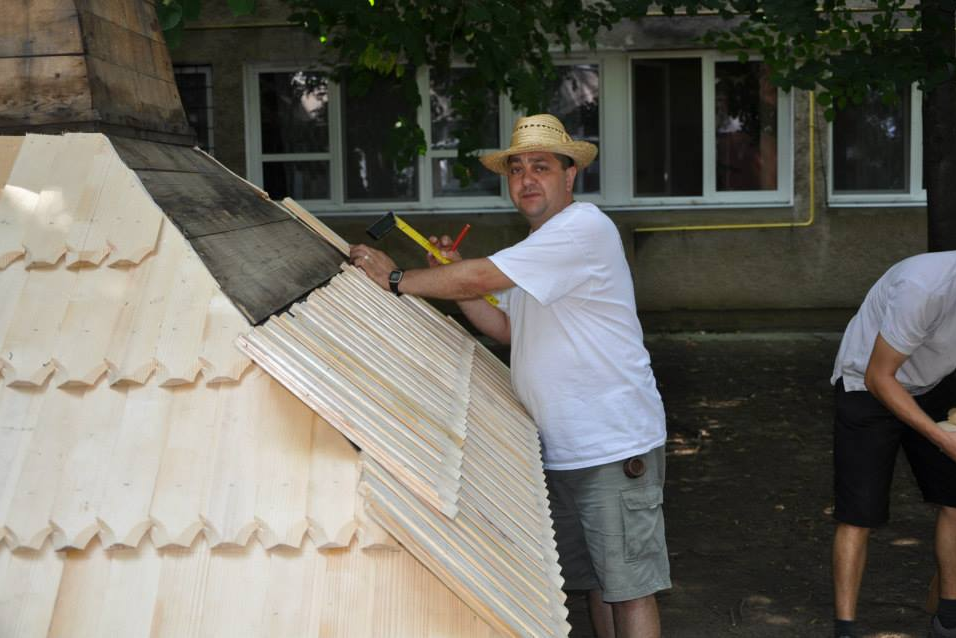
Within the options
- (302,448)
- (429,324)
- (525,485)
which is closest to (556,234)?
(429,324)

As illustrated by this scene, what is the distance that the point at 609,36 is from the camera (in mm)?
11625

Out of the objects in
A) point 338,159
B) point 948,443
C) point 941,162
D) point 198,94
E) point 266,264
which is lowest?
point 948,443

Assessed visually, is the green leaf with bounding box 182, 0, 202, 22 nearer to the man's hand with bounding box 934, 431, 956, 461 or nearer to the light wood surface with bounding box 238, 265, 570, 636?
the light wood surface with bounding box 238, 265, 570, 636

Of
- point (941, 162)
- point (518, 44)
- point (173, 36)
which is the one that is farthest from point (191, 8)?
point (941, 162)

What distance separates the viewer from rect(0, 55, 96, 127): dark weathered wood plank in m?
2.78

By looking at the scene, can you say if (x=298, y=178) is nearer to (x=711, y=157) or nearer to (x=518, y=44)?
(x=711, y=157)

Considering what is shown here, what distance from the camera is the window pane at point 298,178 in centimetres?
1229

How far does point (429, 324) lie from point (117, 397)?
1.54 m

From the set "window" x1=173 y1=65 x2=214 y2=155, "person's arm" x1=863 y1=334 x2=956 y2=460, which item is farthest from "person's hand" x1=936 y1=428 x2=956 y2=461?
"window" x1=173 y1=65 x2=214 y2=155

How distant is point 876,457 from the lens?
4207 millimetres

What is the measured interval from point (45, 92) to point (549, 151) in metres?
1.53

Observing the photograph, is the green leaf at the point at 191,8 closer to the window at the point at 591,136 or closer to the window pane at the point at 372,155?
the window at the point at 591,136

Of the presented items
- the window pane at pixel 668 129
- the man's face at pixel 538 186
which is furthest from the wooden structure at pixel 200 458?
the window pane at pixel 668 129

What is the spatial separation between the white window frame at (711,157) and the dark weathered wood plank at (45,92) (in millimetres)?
9648
